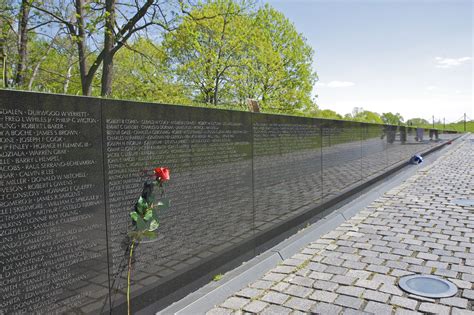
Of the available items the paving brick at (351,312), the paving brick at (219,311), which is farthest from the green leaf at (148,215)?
the paving brick at (351,312)

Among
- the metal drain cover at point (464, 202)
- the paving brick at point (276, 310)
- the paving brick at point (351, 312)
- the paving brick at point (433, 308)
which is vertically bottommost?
the paving brick at point (276, 310)

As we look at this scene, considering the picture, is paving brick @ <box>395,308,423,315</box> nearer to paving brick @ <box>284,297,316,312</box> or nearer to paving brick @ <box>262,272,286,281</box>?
paving brick @ <box>284,297,316,312</box>

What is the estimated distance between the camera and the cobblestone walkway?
12.5 feet

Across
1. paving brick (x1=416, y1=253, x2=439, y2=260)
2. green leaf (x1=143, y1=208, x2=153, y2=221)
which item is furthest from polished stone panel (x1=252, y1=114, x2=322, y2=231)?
green leaf (x1=143, y1=208, x2=153, y2=221)

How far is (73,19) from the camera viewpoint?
51.2 ft

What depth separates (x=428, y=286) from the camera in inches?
163

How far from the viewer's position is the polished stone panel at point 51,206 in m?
2.56

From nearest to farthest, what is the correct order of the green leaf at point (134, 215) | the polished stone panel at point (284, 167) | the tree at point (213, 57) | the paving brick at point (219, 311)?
the green leaf at point (134, 215)
the paving brick at point (219, 311)
the polished stone panel at point (284, 167)
the tree at point (213, 57)

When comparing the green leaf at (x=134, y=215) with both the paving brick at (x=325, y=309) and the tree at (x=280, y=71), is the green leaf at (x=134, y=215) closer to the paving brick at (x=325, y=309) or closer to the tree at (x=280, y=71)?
the paving brick at (x=325, y=309)

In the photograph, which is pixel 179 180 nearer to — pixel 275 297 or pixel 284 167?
pixel 275 297

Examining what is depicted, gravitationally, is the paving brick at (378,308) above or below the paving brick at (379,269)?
below

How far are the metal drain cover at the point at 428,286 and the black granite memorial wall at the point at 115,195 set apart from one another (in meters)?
2.09

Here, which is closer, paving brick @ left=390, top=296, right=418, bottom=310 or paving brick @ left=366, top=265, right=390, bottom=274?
paving brick @ left=390, top=296, right=418, bottom=310

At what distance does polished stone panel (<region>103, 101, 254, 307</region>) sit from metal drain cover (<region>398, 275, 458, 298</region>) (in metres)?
2.14
